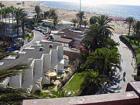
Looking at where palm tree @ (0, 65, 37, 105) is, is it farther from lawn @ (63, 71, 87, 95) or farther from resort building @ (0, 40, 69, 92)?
lawn @ (63, 71, 87, 95)

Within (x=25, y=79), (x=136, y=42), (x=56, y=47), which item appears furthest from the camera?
(x=136, y=42)

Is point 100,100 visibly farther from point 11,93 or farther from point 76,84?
point 76,84

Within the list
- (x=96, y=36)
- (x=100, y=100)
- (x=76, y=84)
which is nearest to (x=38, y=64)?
(x=76, y=84)

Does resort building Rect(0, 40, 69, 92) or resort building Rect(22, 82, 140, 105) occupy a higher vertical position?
resort building Rect(22, 82, 140, 105)

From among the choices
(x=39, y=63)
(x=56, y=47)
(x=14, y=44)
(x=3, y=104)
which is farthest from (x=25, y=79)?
(x=14, y=44)

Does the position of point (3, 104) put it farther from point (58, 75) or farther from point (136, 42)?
point (136, 42)

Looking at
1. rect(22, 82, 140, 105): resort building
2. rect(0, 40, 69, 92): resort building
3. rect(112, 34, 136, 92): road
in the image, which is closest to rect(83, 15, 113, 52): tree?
rect(0, 40, 69, 92): resort building

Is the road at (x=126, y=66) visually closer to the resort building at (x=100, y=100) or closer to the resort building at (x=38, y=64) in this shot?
the resort building at (x=38, y=64)

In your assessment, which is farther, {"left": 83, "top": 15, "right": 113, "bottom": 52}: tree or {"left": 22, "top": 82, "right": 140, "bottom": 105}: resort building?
{"left": 83, "top": 15, "right": 113, "bottom": 52}: tree
